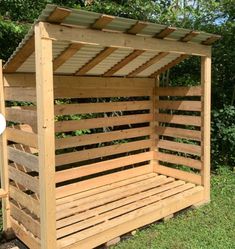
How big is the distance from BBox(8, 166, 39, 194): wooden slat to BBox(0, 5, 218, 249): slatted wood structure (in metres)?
0.01

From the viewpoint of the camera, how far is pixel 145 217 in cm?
469

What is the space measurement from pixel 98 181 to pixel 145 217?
4.07ft

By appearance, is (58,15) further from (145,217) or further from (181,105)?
(181,105)

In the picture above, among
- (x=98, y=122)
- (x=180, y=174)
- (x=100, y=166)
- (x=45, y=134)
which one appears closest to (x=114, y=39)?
(x=45, y=134)

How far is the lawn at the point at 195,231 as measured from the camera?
430 cm

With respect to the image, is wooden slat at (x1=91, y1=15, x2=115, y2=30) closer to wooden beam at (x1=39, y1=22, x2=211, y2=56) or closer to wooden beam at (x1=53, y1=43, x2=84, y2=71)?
wooden beam at (x1=39, y1=22, x2=211, y2=56)

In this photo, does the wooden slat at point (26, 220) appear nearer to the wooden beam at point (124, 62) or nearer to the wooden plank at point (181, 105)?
the wooden beam at point (124, 62)

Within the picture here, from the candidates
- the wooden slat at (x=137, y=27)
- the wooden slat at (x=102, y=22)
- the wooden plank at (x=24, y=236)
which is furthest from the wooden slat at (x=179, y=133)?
the wooden plank at (x=24, y=236)

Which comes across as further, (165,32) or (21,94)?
(165,32)

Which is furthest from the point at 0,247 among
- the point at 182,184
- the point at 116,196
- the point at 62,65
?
the point at 182,184

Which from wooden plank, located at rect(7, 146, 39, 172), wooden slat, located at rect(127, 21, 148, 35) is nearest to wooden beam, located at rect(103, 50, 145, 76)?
wooden slat, located at rect(127, 21, 148, 35)

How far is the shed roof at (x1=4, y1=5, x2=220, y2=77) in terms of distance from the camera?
3.48 meters

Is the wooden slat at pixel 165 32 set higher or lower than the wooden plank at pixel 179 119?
higher

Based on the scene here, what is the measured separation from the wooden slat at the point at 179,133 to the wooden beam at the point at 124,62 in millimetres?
1466
